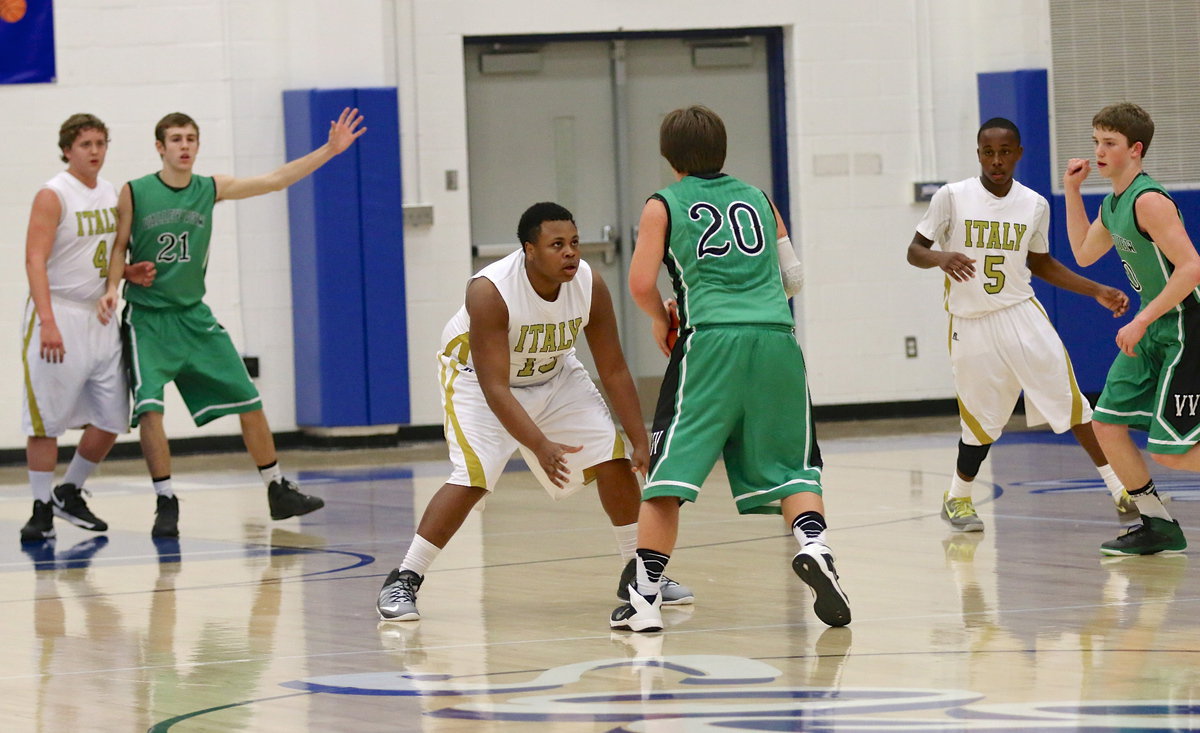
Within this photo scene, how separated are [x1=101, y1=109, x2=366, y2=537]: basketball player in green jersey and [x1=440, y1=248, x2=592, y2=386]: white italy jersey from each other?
2.50m

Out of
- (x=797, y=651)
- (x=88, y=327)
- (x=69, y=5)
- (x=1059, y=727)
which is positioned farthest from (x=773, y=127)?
(x=1059, y=727)

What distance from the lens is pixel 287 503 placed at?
796 cm

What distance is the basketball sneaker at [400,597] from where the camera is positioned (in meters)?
5.40

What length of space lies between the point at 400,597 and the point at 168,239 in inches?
115

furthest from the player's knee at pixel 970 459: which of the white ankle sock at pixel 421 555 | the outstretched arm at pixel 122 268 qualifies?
the outstretched arm at pixel 122 268

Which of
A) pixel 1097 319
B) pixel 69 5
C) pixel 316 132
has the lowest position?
pixel 1097 319

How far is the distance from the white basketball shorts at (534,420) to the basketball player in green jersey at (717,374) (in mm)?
371

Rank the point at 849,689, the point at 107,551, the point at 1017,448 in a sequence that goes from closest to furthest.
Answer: the point at 849,689
the point at 107,551
the point at 1017,448

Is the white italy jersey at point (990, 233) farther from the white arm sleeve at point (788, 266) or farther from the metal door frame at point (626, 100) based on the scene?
the metal door frame at point (626, 100)

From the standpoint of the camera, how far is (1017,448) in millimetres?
10398

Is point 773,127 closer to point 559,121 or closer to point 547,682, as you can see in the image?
point 559,121

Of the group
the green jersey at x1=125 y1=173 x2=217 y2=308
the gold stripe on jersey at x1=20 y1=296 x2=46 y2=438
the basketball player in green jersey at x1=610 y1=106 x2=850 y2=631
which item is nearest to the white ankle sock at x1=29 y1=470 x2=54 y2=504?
the gold stripe on jersey at x1=20 y1=296 x2=46 y2=438

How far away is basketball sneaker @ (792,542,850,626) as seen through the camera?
4891 millimetres

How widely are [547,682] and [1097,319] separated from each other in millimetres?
8622
